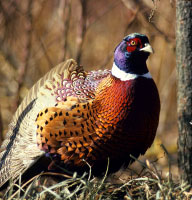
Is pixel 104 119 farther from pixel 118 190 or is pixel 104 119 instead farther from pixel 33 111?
pixel 33 111

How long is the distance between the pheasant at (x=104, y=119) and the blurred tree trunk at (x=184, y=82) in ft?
0.76

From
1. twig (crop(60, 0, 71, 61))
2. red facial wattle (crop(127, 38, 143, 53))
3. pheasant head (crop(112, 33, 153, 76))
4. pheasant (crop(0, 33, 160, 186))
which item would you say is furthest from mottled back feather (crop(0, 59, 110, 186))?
twig (crop(60, 0, 71, 61))

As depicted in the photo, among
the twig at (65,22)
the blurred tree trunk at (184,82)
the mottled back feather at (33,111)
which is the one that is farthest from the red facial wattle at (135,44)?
the twig at (65,22)

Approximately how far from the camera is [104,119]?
3.26m

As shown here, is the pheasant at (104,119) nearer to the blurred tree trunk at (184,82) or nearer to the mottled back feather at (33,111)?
the mottled back feather at (33,111)

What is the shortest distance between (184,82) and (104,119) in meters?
0.70

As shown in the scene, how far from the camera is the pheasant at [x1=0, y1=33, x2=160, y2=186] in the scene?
3.27 m

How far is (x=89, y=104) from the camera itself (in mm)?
3332

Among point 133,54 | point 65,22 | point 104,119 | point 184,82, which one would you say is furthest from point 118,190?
point 65,22

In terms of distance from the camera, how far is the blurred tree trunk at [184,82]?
3.11 meters

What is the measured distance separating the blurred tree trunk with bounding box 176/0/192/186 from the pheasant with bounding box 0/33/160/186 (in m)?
0.23

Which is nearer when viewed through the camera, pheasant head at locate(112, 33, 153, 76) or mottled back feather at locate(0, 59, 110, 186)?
pheasant head at locate(112, 33, 153, 76)

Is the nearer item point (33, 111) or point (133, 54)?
point (133, 54)

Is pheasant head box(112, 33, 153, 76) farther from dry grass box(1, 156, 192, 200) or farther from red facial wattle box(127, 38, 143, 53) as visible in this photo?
dry grass box(1, 156, 192, 200)
